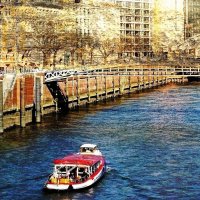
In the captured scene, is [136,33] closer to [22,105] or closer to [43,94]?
[43,94]

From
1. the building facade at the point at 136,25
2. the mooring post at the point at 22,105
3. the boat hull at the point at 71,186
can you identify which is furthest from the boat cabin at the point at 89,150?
the building facade at the point at 136,25

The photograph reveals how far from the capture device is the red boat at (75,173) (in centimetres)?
4603

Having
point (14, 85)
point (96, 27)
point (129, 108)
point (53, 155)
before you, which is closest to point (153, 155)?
point (53, 155)

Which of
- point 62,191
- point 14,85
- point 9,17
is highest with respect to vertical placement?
point 9,17

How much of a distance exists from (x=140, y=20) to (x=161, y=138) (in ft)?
411

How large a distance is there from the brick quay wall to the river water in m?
1.68

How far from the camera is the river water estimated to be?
46156 mm

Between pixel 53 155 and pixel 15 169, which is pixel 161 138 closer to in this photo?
pixel 53 155

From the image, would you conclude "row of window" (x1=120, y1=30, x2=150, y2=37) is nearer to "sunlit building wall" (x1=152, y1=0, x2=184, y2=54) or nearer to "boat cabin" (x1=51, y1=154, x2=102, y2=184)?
"sunlit building wall" (x1=152, y1=0, x2=184, y2=54)

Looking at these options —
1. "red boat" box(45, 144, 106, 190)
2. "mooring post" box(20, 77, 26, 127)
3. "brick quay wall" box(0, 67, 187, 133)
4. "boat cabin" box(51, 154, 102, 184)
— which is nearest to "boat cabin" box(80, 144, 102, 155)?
"red boat" box(45, 144, 106, 190)

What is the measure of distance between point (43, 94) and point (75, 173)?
35.9 metres

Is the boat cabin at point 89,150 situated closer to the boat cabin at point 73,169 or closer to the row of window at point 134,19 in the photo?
the boat cabin at point 73,169

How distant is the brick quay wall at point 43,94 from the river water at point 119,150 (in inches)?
66.3

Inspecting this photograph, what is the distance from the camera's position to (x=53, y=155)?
55.8 m
